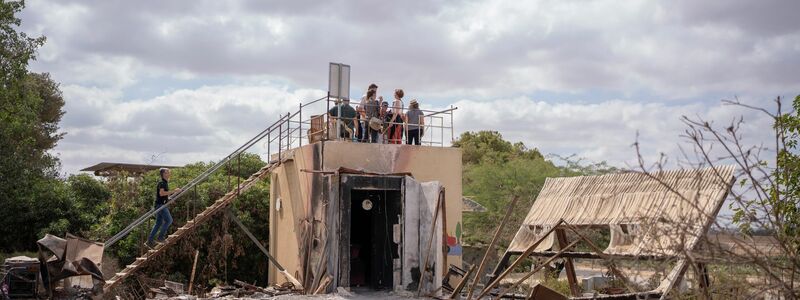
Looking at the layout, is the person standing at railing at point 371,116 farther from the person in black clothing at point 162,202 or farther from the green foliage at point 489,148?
the green foliage at point 489,148

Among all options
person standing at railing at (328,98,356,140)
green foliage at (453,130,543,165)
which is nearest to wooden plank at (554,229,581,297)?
person standing at railing at (328,98,356,140)

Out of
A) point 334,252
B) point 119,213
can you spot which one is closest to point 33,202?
point 119,213

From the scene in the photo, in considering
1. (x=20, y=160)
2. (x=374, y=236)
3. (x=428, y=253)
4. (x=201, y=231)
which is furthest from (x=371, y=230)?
(x=20, y=160)

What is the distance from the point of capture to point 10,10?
65.7 feet

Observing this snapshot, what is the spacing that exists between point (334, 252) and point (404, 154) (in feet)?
8.81

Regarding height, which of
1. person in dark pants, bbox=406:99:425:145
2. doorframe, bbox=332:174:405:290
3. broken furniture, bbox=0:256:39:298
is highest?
person in dark pants, bbox=406:99:425:145

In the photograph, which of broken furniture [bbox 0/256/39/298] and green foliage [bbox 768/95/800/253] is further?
broken furniture [bbox 0/256/39/298]

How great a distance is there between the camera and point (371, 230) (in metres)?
18.7

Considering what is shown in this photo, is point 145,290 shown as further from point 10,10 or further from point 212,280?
point 10,10

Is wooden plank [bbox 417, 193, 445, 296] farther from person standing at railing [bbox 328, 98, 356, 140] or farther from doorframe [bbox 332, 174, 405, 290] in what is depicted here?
person standing at railing [bbox 328, 98, 356, 140]

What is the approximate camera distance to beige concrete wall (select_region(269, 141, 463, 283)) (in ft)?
54.7

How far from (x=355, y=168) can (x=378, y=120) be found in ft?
4.01

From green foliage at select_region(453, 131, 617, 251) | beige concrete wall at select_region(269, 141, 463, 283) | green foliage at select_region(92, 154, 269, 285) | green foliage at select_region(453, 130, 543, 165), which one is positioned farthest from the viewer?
green foliage at select_region(453, 130, 543, 165)

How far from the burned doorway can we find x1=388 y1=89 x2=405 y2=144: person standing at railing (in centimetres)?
120
